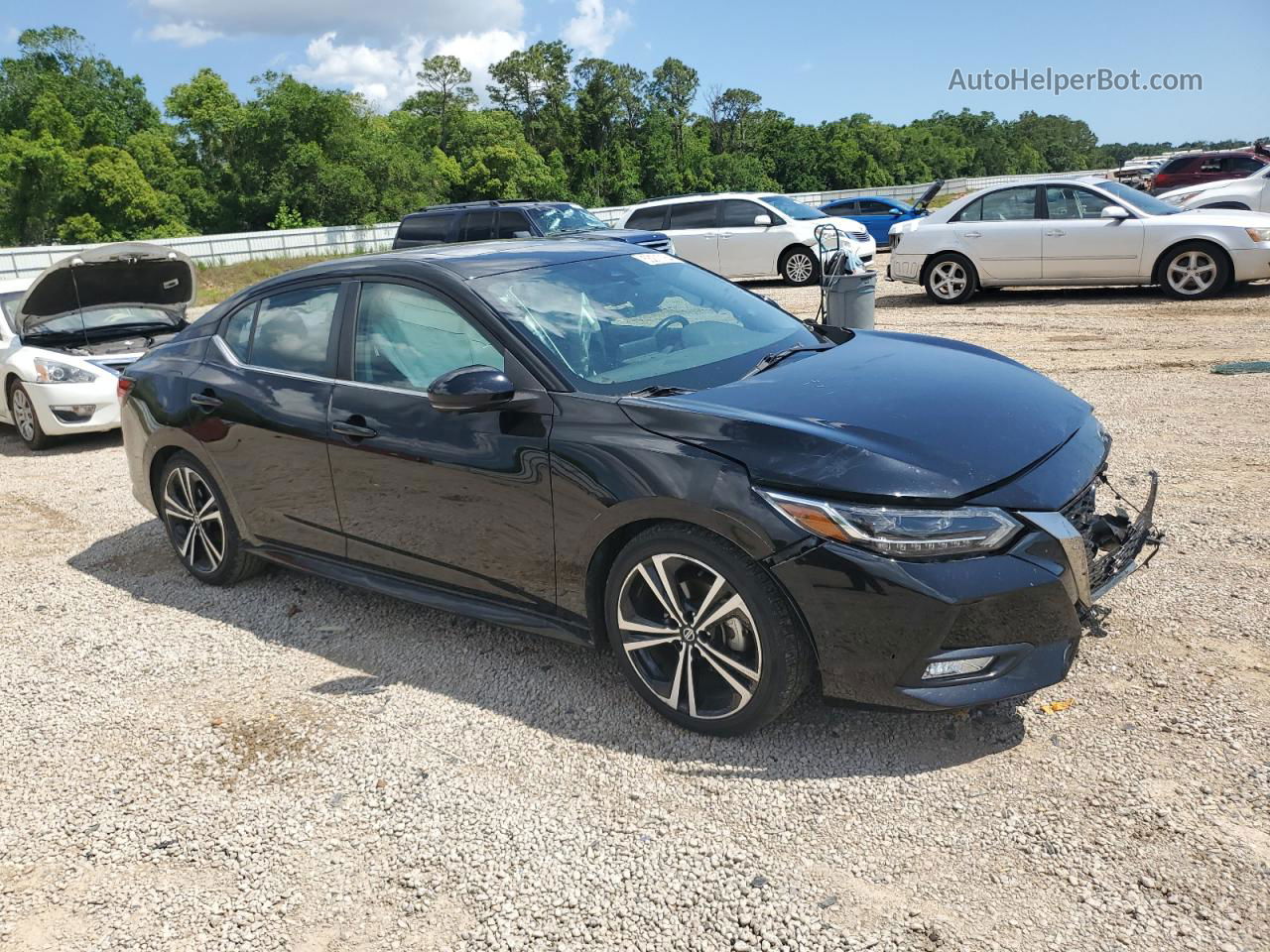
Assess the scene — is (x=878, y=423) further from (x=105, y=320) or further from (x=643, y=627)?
(x=105, y=320)

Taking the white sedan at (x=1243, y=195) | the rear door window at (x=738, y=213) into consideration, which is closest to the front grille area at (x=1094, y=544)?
the rear door window at (x=738, y=213)

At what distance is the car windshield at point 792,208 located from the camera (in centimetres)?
1861

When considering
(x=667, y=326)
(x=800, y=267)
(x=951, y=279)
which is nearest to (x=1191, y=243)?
(x=951, y=279)

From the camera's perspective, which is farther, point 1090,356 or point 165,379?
point 1090,356

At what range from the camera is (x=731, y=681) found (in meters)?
3.51

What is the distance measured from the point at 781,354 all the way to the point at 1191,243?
425 inches

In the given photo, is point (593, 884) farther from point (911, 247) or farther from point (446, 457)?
point (911, 247)

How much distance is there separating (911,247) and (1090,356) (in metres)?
4.71

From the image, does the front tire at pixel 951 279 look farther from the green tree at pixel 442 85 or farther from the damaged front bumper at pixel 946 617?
the green tree at pixel 442 85

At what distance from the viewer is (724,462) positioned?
3383 millimetres

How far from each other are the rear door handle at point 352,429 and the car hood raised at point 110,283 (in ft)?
18.3

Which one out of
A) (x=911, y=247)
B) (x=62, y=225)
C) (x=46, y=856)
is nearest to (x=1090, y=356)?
(x=911, y=247)

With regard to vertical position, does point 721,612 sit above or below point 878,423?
below

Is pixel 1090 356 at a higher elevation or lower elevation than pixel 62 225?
lower
